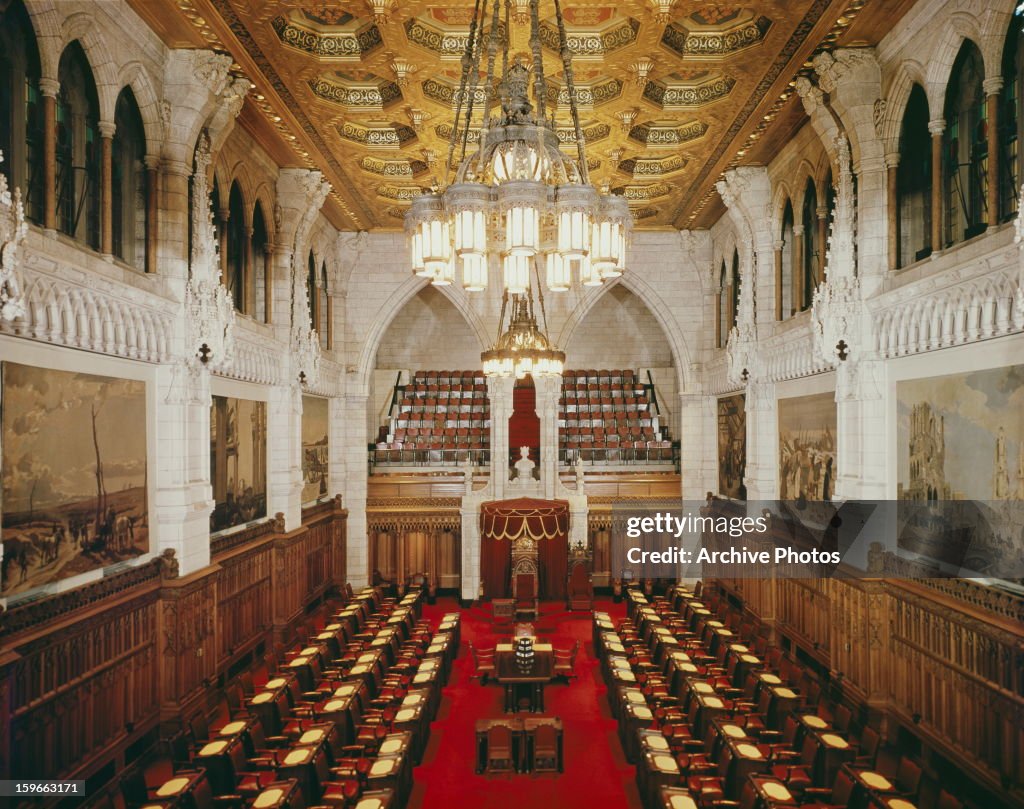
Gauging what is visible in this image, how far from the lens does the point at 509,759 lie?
8.10 m

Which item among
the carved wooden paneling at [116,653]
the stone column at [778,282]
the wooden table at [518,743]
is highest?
the stone column at [778,282]

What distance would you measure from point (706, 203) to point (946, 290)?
8014mm

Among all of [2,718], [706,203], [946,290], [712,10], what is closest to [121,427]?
[2,718]

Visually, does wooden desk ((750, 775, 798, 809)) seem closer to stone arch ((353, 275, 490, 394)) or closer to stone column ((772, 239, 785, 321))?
stone column ((772, 239, 785, 321))

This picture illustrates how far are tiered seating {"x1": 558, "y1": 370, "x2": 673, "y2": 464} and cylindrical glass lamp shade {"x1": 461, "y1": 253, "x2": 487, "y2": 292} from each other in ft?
38.1

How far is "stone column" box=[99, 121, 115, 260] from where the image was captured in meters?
7.65

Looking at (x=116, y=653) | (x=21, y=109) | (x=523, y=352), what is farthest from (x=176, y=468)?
(x=523, y=352)

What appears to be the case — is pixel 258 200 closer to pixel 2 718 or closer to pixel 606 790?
pixel 2 718

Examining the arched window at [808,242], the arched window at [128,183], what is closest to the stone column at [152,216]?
the arched window at [128,183]

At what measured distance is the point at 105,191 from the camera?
772cm

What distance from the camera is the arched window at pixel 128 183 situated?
833cm

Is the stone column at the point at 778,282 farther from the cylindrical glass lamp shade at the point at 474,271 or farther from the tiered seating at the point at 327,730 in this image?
the cylindrical glass lamp shade at the point at 474,271

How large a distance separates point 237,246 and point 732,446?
387 inches

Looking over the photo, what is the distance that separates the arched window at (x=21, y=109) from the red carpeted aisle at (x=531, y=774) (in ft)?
22.0
